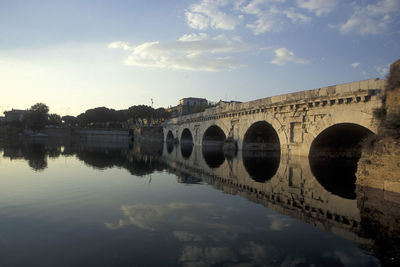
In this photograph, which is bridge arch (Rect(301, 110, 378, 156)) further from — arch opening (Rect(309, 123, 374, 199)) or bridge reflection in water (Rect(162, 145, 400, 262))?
bridge reflection in water (Rect(162, 145, 400, 262))

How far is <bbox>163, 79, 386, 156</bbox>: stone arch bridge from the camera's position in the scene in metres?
19.4

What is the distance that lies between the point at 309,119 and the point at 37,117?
98.5 m

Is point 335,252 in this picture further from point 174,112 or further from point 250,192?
point 174,112

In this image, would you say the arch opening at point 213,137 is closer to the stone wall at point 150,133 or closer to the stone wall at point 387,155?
the stone wall at point 150,133

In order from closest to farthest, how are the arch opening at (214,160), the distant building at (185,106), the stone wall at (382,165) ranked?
the stone wall at (382,165) < the arch opening at (214,160) < the distant building at (185,106)

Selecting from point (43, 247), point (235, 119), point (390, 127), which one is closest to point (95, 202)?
point (43, 247)

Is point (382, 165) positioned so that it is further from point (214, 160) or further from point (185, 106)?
point (185, 106)

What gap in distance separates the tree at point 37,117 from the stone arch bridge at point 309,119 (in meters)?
81.8

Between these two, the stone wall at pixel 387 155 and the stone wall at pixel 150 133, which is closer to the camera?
the stone wall at pixel 387 155

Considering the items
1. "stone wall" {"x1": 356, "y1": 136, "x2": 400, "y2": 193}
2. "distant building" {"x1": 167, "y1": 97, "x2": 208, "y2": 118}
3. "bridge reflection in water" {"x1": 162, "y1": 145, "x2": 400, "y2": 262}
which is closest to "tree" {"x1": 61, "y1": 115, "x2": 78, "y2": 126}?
"distant building" {"x1": 167, "y1": 97, "x2": 208, "y2": 118}

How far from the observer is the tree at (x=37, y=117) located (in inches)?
3863

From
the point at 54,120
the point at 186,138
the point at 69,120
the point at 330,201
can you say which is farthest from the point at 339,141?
the point at 69,120

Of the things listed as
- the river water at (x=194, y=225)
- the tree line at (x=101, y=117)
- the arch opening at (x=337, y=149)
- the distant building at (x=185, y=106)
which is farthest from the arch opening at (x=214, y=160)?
the distant building at (x=185, y=106)

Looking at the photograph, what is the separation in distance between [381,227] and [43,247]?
784 centimetres
